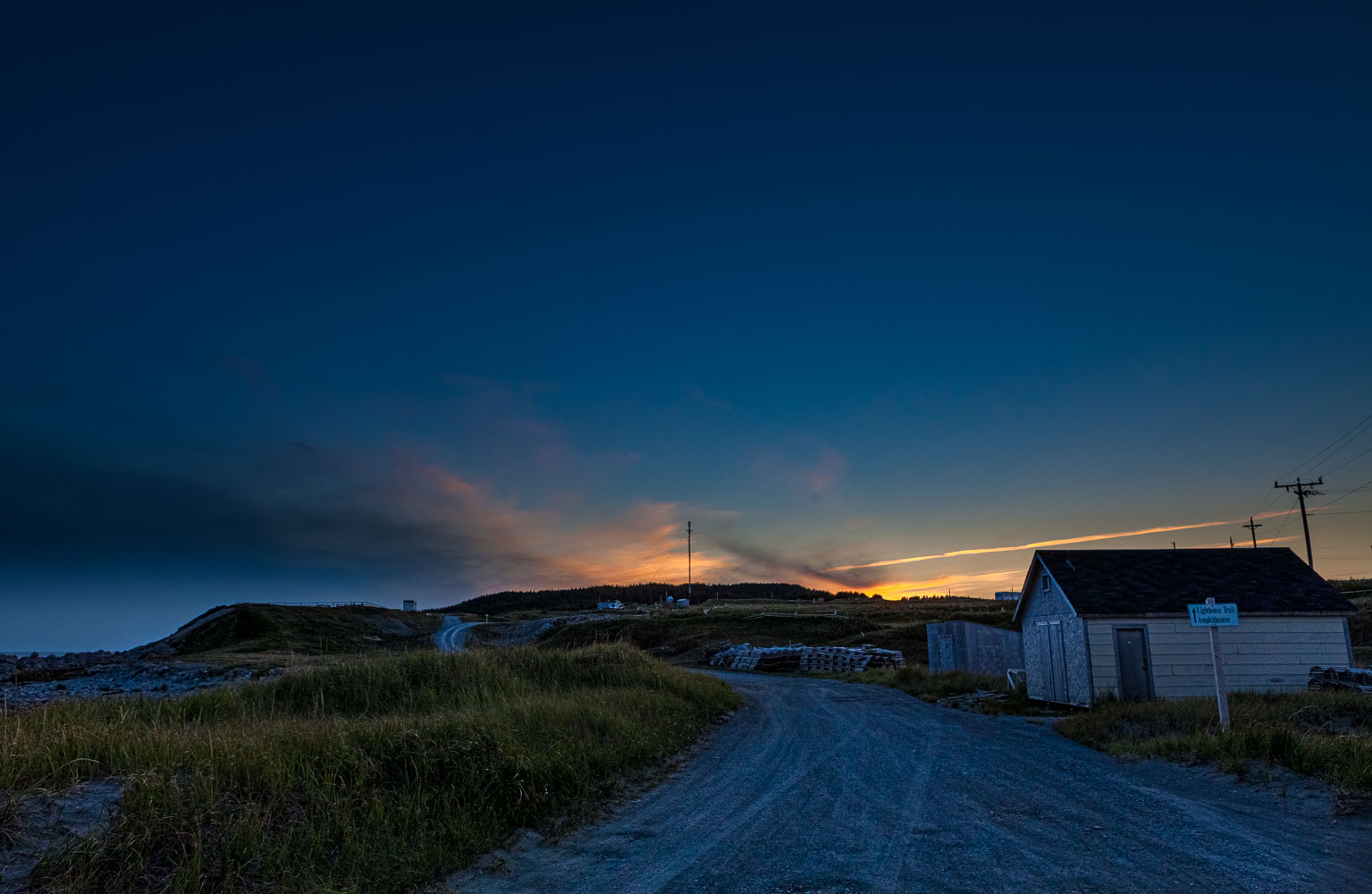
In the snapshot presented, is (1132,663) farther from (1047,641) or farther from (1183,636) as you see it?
(1047,641)

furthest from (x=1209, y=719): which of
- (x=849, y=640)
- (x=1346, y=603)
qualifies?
(x=849, y=640)

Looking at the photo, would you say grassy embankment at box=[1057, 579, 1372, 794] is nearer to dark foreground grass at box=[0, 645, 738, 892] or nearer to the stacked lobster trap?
dark foreground grass at box=[0, 645, 738, 892]

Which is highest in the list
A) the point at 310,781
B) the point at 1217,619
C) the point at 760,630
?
the point at 1217,619

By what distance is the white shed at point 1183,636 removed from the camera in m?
22.6

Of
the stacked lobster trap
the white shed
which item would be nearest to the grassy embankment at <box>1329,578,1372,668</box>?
the white shed

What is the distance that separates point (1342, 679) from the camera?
2198 centimetres

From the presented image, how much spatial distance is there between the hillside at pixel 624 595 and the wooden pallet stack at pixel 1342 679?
4281 inches

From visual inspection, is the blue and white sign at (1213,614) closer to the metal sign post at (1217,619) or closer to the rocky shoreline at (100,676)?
the metal sign post at (1217,619)

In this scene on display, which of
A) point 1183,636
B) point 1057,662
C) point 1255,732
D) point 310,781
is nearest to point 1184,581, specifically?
point 1183,636

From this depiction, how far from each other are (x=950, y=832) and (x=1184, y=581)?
1966 cm

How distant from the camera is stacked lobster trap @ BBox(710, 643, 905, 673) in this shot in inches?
1622

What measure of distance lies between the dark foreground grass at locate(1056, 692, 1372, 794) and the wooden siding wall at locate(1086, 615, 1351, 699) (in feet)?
4.40

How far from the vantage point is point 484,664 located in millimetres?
19766

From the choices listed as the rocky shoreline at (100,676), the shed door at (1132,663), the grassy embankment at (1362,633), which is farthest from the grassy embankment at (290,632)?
the grassy embankment at (1362,633)
